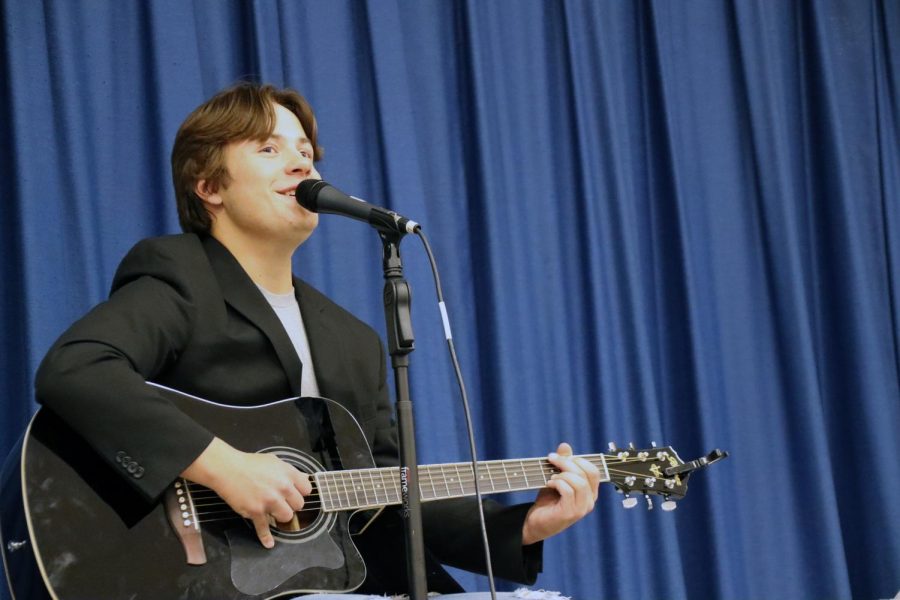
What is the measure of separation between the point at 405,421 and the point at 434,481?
0.46 meters

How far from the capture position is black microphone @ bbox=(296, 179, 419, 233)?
1660 mm

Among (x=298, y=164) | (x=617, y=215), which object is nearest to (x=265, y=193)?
(x=298, y=164)

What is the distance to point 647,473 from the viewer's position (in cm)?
226

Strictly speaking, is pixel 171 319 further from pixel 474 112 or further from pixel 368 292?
pixel 474 112

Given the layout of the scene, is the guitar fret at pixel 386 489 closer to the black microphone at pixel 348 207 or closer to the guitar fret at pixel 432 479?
the guitar fret at pixel 432 479

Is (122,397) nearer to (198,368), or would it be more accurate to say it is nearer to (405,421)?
(198,368)

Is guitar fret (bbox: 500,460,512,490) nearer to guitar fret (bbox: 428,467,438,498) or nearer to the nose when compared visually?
guitar fret (bbox: 428,467,438,498)

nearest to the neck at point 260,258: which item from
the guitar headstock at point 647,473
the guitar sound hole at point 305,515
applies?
the guitar sound hole at point 305,515

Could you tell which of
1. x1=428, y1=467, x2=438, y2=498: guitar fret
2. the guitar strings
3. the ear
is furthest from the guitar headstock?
the ear

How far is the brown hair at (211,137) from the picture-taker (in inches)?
88.4

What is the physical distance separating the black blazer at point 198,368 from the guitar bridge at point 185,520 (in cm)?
7

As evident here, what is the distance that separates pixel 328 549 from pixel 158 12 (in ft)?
5.45

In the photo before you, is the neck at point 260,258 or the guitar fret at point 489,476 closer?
the guitar fret at point 489,476

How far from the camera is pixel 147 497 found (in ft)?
5.60
